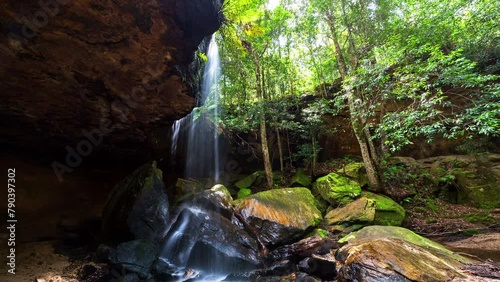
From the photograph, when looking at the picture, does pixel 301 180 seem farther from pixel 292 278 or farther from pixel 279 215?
pixel 292 278

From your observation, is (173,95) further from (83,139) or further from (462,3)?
(462,3)

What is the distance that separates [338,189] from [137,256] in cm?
741

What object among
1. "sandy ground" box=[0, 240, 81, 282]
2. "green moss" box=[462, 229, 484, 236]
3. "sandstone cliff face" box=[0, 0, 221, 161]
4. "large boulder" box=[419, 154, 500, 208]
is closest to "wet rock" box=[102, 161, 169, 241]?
"sandy ground" box=[0, 240, 81, 282]

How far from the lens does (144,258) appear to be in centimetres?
598

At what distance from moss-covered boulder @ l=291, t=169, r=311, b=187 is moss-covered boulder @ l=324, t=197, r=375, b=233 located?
3.02 m

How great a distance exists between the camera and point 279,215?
7727mm

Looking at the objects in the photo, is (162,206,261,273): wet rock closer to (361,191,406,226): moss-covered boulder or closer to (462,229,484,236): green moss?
(361,191,406,226): moss-covered boulder

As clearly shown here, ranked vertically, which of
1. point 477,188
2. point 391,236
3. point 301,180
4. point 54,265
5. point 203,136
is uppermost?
point 203,136

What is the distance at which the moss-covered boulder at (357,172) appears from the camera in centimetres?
1045

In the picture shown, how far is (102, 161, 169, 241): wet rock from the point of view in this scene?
6906 mm

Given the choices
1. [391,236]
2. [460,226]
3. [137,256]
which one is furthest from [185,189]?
[460,226]

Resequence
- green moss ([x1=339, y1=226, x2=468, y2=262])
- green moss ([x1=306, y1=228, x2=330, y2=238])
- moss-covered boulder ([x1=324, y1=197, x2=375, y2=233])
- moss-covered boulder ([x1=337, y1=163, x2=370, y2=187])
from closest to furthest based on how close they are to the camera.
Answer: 1. green moss ([x1=339, y1=226, x2=468, y2=262])
2. green moss ([x1=306, y1=228, x2=330, y2=238])
3. moss-covered boulder ([x1=324, y1=197, x2=375, y2=233])
4. moss-covered boulder ([x1=337, y1=163, x2=370, y2=187])

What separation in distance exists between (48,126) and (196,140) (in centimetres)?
587

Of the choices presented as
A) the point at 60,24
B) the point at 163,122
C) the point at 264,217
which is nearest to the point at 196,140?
the point at 163,122
